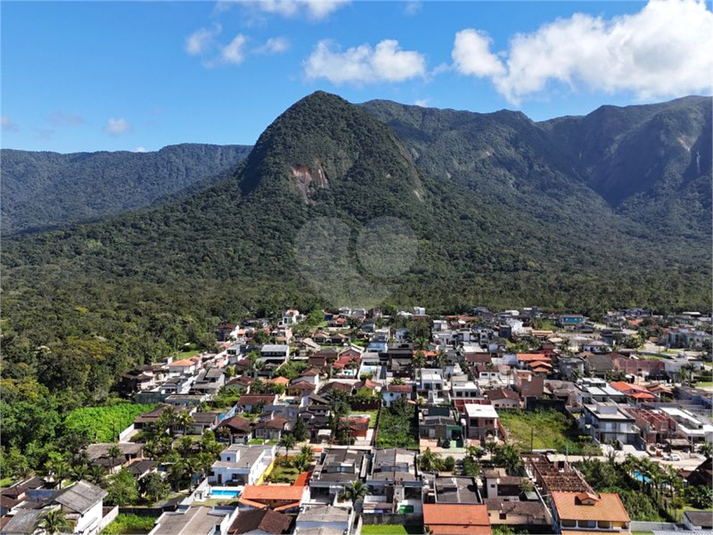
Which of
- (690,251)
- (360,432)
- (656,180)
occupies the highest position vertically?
(656,180)

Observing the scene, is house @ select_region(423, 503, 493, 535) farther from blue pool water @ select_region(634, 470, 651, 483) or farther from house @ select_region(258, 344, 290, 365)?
house @ select_region(258, 344, 290, 365)

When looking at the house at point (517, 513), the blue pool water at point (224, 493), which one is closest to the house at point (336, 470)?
the blue pool water at point (224, 493)

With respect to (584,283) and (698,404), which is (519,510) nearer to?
(698,404)

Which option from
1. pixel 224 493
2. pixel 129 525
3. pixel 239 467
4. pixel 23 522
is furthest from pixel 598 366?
pixel 23 522

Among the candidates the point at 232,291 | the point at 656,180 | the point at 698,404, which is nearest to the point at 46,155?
the point at 232,291

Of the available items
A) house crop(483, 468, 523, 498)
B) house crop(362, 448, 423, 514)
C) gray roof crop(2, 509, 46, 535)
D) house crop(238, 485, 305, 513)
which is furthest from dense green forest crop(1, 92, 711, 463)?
house crop(483, 468, 523, 498)

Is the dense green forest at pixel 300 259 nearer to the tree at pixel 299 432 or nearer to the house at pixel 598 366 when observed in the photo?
the tree at pixel 299 432

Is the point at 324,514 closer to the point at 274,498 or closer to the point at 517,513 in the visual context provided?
the point at 274,498
